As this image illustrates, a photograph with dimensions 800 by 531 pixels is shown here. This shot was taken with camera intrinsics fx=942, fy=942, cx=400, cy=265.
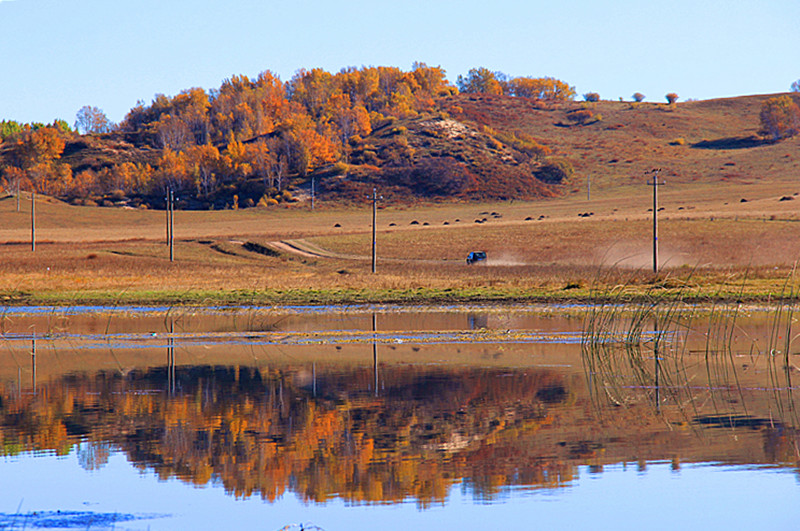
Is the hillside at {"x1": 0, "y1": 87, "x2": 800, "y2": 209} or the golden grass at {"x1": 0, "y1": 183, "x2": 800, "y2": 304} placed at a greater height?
the hillside at {"x1": 0, "y1": 87, "x2": 800, "y2": 209}

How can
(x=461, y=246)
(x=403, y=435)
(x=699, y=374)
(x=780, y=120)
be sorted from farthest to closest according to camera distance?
(x=780, y=120) → (x=461, y=246) → (x=699, y=374) → (x=403, y=435)

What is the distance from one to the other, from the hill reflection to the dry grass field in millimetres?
10781

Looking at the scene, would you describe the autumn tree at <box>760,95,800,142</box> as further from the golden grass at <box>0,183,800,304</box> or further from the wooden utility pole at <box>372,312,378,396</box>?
the wooden utility pole at <box>372,312,378,396</box>

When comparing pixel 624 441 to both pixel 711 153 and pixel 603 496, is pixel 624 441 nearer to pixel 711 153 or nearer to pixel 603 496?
pixel 603 496

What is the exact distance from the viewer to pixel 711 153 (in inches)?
7288

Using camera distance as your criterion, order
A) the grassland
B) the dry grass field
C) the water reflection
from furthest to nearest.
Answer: the dry grass field → the grassland → the water reflection

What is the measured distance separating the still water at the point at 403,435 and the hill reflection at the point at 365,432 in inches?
1.6

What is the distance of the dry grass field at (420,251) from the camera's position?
42.2 metres

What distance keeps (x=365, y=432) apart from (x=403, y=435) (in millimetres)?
540

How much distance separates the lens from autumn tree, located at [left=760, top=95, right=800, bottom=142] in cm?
19212

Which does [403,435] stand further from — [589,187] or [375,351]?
[589,187]

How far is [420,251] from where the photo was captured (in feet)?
283

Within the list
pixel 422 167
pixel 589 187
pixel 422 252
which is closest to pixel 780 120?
pixel 589 187

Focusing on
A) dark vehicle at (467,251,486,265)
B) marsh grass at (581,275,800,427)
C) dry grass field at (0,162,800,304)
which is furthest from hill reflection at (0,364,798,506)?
dark vehicle at (467,251,486,265)
